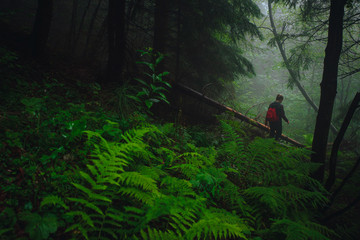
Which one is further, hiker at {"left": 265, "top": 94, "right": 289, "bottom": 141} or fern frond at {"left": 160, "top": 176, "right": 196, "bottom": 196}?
hiker at {"left": 265, "top": 94, "right": 289, "bottom": 141}

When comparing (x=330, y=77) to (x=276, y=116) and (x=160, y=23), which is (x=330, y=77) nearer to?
(x=276, y=116)

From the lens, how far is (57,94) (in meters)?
3.41

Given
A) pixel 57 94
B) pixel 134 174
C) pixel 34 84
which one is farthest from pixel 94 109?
pixel 134 174

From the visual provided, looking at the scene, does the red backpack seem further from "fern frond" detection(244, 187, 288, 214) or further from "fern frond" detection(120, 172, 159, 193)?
"fern frond" detection(120, 172, 159, 193)

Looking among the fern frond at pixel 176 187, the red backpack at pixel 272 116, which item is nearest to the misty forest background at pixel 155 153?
the fern frond at pixel 176 187

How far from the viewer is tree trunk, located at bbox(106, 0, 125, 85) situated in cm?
401

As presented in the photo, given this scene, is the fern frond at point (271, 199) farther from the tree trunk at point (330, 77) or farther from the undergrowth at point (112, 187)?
the tree trunk at point (330, 77)

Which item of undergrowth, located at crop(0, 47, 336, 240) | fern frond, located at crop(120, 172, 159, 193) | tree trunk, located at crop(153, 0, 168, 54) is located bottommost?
undergrowth, located at crop(0, 47, 336, 240)

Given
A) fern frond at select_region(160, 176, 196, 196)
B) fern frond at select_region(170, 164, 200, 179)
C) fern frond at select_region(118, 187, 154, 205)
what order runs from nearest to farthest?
fern frond at select_region(118, 187, 154, 205), fern frond at select_region(160, 176, 196, 196), fern frond at select_region(170, 164, 200, 179)

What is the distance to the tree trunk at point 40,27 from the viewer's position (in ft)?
13.5

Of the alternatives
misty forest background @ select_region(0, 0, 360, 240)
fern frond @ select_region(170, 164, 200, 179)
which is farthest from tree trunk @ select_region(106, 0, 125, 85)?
fern frond @ select_region(170, 164, 200, 179)

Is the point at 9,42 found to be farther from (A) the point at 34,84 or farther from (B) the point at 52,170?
(B) the point at 52,170

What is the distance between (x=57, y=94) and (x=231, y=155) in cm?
376

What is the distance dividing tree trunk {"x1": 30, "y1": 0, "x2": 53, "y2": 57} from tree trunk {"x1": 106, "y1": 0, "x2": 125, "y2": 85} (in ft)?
5.33
